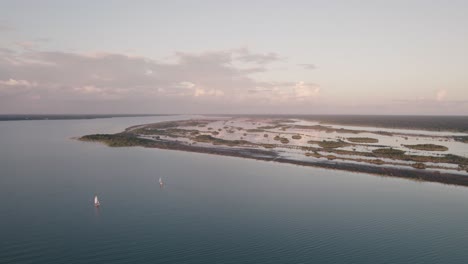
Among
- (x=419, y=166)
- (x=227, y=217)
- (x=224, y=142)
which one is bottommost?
(x=227, y=217)

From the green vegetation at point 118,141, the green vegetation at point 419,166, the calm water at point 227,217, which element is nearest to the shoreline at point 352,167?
the green vegetation at point 419,166

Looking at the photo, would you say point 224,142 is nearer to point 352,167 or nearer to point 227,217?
point 352,167

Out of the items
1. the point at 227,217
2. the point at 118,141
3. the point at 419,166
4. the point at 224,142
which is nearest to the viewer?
the point at 227,217

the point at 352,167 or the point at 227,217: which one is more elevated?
the point at 352,167

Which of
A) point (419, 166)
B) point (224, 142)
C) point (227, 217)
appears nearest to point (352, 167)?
point (419, 166)

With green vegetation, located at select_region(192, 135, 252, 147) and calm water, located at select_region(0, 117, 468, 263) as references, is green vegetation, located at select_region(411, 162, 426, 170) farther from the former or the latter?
green vegetation, located at select_region(192, 135, 252, 147)

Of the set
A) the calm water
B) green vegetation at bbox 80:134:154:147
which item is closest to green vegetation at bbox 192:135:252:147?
green vegetation at bbox 80:134:154:147

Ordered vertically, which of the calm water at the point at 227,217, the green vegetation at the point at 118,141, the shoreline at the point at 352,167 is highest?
the green vegetation at the point at 118,141

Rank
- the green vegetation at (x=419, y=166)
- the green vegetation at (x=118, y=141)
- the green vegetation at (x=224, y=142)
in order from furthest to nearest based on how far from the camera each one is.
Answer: the green vegetation at (x=118, y=141)
the green vegetation at (x=224, y=142)
the green vegetation at (x=419, y=166)

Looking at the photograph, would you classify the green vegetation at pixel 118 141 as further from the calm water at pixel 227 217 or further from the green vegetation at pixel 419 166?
the green vegetation at pixel 419 166
